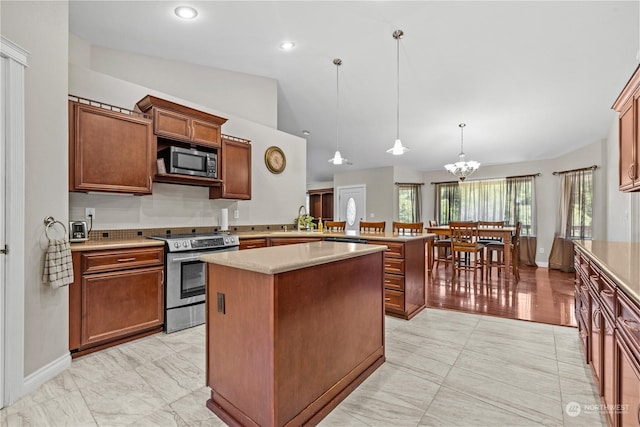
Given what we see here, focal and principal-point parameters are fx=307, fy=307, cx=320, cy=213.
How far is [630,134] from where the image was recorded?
7.09ft

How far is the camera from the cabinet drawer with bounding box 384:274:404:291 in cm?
329

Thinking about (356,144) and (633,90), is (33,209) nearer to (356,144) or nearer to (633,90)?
(633,90)

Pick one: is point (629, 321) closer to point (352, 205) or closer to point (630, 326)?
point (630, 326)

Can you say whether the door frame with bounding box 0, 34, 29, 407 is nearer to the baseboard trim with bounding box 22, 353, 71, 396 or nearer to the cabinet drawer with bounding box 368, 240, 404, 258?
the baseboard trim with bounding box 22, 353, 71, 396

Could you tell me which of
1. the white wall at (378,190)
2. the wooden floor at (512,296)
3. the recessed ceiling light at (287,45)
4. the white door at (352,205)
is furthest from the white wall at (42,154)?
the white door at (352,205)

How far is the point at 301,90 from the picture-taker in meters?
5.05

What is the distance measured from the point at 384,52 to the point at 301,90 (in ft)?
5.57

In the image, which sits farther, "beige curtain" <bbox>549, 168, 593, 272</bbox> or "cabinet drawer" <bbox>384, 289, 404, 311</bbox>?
"beige curtain" <bbox>549, 168, 593, 272</bbox>

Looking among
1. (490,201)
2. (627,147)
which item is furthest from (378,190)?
(627,147)

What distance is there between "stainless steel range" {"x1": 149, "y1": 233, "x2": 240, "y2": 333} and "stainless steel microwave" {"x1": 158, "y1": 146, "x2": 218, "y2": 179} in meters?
0.75

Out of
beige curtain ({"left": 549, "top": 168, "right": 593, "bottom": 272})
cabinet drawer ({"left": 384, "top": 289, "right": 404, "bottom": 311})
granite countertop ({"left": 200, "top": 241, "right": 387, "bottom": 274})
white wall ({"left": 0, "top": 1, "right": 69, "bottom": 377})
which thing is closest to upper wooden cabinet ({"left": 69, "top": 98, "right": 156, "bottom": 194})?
white wall ({"left": 0, "top": 1, "right": 69, "bottom": 377})

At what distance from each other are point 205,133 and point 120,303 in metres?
1.96

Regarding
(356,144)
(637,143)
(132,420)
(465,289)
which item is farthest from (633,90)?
(356,144)

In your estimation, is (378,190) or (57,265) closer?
(57,265)
